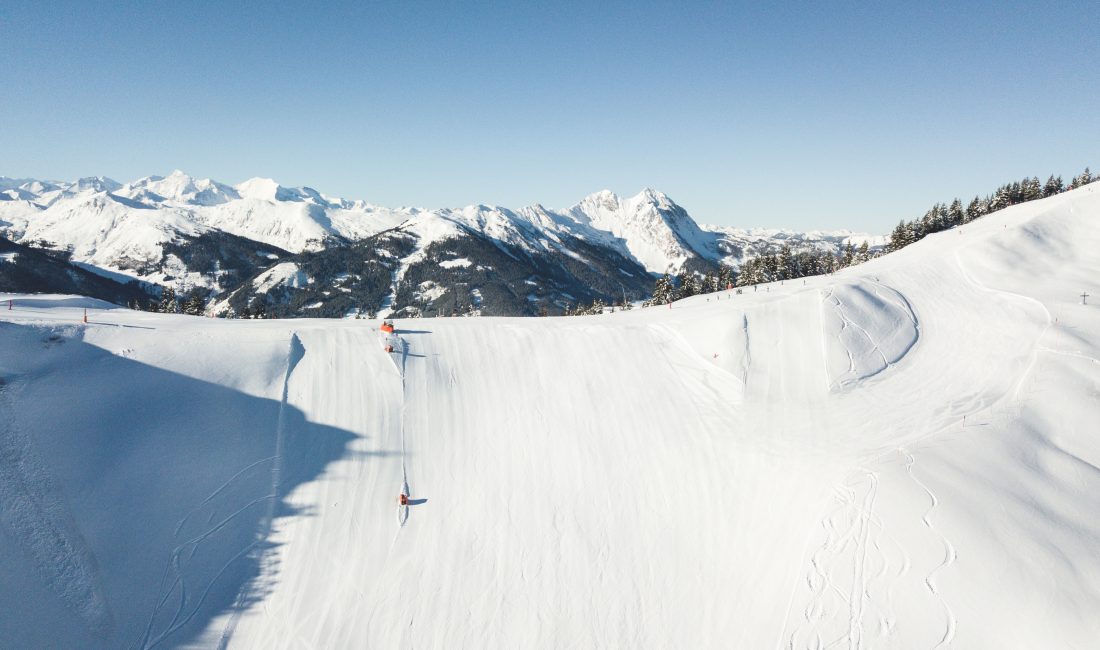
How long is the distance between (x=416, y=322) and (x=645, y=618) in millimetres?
19811

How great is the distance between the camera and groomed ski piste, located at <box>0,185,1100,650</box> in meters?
13.2

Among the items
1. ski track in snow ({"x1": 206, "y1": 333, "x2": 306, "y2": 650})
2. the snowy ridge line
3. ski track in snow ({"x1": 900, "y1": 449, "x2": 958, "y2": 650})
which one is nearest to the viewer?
ski track in snow ({"x1": 900, "y1": 449, "x2": 958, "y2": 650})

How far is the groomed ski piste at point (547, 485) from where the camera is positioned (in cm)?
1318

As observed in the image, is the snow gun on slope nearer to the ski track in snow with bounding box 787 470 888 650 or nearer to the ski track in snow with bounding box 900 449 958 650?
the ski track in snow with bounding box 787 470 888 650

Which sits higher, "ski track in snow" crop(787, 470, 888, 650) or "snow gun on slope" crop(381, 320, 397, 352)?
"snow gun on slope" crop(381, 320, 397, 352)

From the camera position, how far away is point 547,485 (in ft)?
58.5

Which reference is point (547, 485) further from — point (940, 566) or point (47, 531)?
point (47, 531)

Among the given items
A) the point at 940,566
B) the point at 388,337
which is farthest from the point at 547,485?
the point at 940,566

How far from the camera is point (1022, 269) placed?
3638cm

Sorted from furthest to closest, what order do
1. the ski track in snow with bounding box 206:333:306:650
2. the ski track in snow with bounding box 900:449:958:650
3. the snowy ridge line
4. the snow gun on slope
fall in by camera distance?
the snow gun on slope
the ski track in snow with bounding box 206:333:306:650
the snowy ridge line
the ski track in snow with bounding box 900:449:958:650

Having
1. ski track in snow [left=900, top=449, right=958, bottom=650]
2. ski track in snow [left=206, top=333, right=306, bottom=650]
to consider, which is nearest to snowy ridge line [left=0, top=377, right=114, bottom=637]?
ski track in snow [left=206, top=333, right=306, bottom=650]

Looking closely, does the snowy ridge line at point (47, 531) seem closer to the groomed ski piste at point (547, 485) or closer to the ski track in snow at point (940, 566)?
the groomed ski piste at point (547, 485)

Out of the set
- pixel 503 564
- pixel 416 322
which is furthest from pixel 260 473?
pixel 416 322

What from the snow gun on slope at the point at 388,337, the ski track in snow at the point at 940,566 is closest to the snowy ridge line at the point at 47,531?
the snow gun on slope at the point at 388,337
